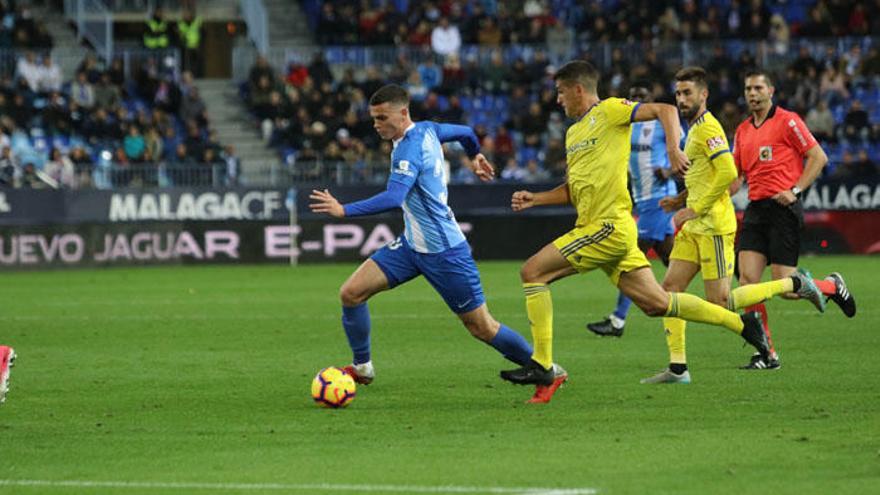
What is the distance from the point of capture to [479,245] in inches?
1184

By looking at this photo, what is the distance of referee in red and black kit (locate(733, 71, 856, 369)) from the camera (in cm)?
1304

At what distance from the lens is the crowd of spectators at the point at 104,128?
32688 mm

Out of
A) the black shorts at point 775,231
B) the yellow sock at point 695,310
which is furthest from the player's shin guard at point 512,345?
the black shorts at point 775,231

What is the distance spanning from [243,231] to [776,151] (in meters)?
18.0

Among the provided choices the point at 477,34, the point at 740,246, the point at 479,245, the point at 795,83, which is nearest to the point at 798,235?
the point at 740,246

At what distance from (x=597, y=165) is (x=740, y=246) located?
8.82 ft

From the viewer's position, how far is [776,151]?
1316 centimetres

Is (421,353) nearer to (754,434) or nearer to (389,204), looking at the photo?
(389,204)

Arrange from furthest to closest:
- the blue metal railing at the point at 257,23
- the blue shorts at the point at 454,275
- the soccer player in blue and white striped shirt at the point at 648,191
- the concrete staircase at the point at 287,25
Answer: the concrete staircase at the point at 287,25
the blue metal railing at the point at 257,23
the soccer player in blue and white striped shirt at the point at 648,191
the blue shorts at the point at 454,275

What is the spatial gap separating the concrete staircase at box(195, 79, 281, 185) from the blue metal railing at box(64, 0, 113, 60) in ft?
8.41

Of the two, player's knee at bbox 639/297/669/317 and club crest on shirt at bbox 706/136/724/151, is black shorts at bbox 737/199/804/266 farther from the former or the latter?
player's knee at bbox 639/297/669/317

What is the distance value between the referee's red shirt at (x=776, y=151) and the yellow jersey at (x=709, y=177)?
0.55m

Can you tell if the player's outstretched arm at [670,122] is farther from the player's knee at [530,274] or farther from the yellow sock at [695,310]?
the player's knee at [530,274]

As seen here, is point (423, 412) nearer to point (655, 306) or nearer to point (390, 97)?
point (655, 306)
